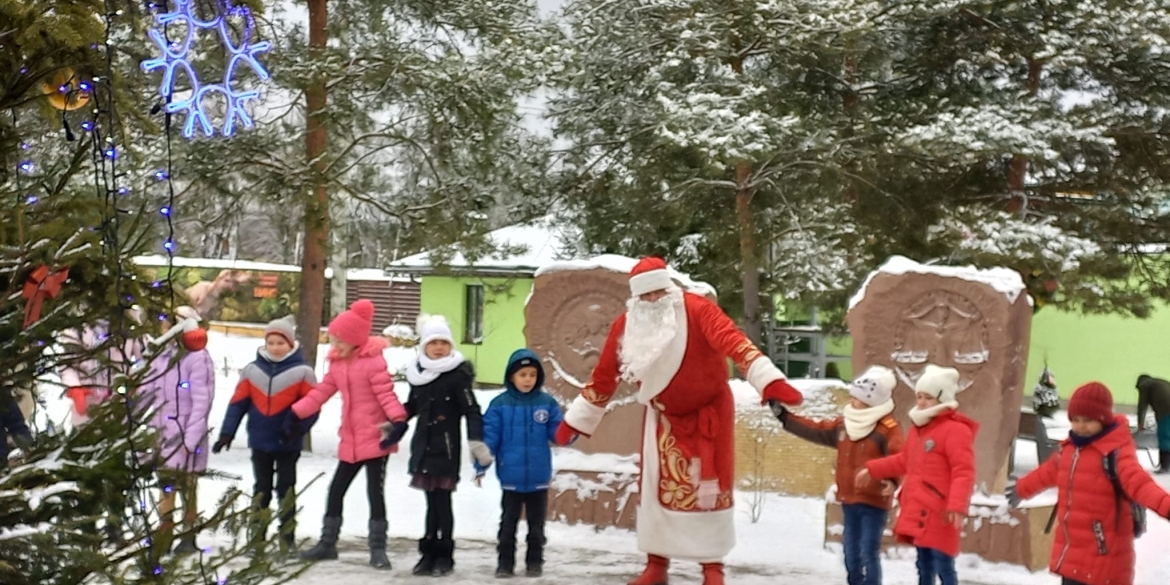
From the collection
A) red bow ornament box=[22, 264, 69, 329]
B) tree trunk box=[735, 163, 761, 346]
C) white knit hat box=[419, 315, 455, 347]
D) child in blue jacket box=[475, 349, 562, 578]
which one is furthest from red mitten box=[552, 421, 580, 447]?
tree trunk box=[735, 163, 761, 346]

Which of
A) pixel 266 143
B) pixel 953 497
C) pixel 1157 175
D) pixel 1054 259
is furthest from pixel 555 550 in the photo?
pixel 1157 175

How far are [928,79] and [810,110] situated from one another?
58.9 inches

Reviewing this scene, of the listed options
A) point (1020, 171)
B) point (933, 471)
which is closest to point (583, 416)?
point (933, 471)

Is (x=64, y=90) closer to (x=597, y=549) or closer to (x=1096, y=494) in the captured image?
(x=1096, y=494)

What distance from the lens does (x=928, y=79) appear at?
13953 millimetres

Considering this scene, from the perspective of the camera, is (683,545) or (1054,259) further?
(1054,259)

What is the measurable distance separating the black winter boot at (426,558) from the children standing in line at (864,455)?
2.19m

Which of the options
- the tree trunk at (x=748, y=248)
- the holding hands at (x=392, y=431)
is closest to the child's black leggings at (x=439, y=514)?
the holding hands at (x=392, y=431)

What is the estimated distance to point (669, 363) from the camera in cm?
553

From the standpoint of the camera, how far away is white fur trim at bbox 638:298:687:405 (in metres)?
5.53

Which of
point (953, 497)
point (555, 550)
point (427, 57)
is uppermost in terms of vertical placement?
point (427, 57)

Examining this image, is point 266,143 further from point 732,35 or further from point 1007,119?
point 1007,119

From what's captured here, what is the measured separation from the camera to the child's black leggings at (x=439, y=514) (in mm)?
6363

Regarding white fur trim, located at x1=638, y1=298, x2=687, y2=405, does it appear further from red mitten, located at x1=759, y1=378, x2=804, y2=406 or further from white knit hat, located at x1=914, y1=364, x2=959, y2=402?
white knit hat, located at x1=914, y1=364, x2=959, y2=402
